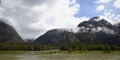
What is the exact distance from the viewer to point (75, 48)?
199625 mm

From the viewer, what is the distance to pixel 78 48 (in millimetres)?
199625

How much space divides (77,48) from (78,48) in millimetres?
1035

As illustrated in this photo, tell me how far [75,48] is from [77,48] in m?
1.77

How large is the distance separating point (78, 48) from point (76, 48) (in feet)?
6.19

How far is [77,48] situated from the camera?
199125 mm

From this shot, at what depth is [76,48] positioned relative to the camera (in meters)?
199

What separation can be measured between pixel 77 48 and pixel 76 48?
883 mm

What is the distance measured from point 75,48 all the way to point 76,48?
A: 1034 mm

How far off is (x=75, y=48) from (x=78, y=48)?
2601mm
